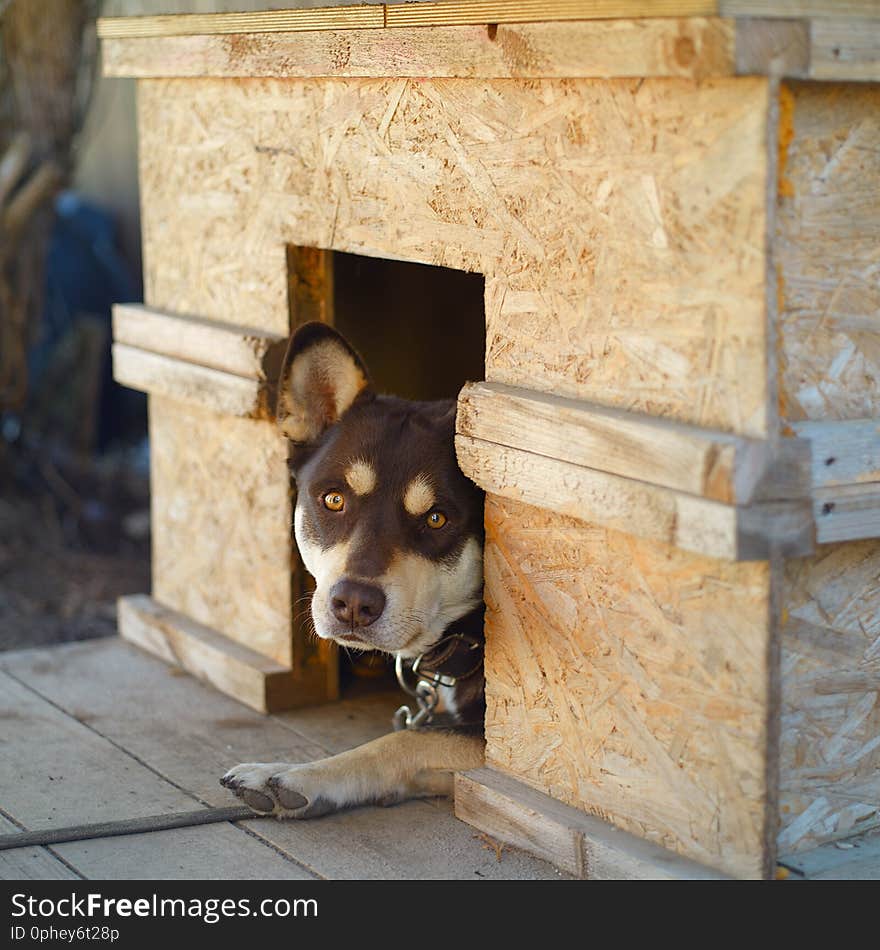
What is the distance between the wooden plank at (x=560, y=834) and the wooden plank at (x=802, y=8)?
1757mm

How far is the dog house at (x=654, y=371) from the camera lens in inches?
109

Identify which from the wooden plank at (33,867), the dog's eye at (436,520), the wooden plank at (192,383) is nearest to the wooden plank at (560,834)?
the dog's eye at (436,520)

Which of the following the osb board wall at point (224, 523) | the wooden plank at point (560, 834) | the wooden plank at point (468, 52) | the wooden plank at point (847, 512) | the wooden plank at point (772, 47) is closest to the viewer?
the wooden plank at point (772, 47)

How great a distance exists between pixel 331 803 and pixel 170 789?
0.48 metres

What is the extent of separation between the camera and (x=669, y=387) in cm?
296

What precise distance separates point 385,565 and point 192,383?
4.45 ft

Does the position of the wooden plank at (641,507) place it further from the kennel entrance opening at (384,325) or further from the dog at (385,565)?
the kennel entrance opening at (384,325)

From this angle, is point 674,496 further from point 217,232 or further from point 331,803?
point 217,232

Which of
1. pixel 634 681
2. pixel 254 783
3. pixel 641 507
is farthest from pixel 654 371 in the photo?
pixel 254 783

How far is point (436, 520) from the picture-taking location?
368 centimetres

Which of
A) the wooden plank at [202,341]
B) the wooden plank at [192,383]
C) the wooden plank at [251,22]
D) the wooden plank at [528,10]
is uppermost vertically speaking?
the wooden plank at [251,22]

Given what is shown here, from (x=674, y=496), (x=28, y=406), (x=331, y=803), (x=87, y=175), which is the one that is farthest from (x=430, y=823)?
(x=87, y=175)

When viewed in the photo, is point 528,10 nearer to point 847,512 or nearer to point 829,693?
point 847,512

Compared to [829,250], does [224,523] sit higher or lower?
lower
